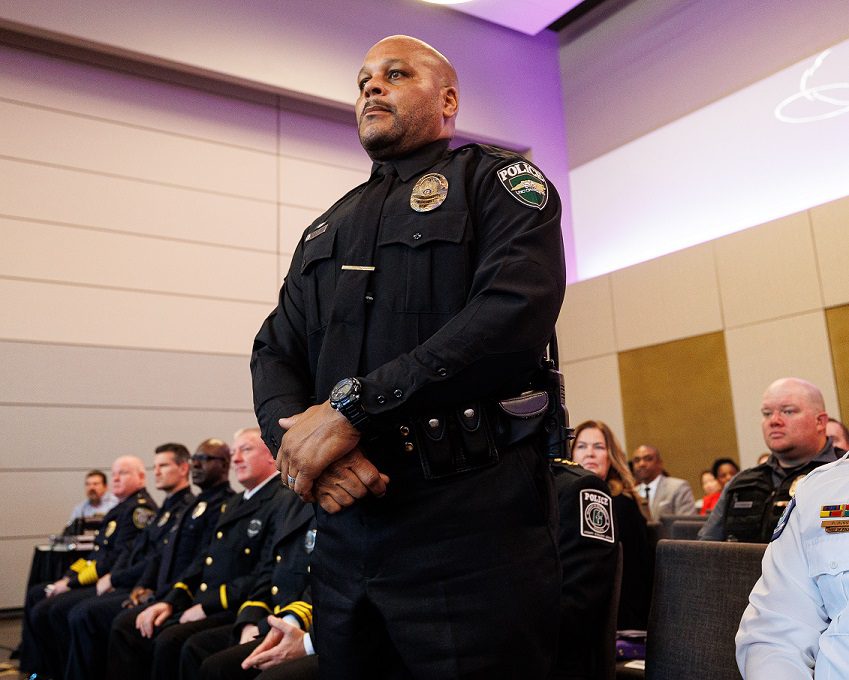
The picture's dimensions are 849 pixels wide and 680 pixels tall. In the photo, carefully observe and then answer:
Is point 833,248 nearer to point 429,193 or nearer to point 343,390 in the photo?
point 429,193

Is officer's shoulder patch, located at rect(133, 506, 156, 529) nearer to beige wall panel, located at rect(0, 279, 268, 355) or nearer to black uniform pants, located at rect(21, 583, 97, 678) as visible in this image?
black uniform pants, located at rect(21, 583, 97, 678)

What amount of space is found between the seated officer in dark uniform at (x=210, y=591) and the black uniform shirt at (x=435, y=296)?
191 cm

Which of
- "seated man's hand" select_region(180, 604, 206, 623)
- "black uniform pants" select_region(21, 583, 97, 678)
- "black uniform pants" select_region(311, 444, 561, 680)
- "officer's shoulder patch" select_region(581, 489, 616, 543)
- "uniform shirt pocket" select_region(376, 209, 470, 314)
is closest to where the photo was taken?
"black uniform pants" select_region(311, 444, 561, 680)

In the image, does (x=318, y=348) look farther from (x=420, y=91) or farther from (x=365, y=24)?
(x=365, y=24)

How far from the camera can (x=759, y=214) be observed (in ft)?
25.0

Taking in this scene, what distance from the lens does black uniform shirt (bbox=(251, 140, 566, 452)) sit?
4.00ft

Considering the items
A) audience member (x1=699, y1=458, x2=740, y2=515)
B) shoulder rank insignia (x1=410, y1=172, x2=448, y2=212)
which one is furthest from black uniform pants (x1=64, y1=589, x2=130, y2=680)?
audience member (x1=699, y1=458, x2=740, y2=515)

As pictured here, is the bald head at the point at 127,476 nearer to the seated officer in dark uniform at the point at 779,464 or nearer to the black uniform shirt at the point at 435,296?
the seated officer in dark uniform at the point at 779,464

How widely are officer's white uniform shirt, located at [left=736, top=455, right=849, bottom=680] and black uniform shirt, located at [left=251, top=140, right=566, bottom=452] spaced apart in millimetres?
541

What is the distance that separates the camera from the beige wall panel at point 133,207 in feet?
23.7

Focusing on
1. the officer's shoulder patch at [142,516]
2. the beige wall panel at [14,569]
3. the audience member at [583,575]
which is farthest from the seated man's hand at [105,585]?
the audience member at [583,575]

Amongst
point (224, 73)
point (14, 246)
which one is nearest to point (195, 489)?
point (14, 246)

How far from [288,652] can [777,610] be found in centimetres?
159

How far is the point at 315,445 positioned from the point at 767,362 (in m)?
6.87
